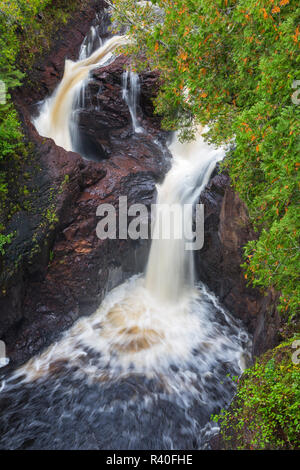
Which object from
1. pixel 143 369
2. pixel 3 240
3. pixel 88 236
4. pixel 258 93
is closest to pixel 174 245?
pixel 88 236

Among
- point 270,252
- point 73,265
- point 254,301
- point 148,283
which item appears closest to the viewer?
point 270,252

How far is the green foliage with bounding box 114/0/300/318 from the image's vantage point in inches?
109

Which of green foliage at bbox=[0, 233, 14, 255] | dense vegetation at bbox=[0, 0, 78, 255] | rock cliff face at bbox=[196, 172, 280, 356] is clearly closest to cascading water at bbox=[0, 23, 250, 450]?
rock cliff face at bbox=[196, 172, 280, 356]

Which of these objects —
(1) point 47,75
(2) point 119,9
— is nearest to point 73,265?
(2) point 119,9

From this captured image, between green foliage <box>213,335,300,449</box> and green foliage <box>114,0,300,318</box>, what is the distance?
2.86ft

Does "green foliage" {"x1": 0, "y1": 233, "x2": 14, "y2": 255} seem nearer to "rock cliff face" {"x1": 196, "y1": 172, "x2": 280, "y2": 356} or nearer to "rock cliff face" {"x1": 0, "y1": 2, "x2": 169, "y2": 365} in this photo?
"rock cliff face" {"x1": 0, "y1": 2, "x2": 169, "y2": 365}

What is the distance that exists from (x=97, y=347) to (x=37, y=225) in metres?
3.71

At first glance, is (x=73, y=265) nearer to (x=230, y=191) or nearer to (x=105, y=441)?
(x=105, y=441)

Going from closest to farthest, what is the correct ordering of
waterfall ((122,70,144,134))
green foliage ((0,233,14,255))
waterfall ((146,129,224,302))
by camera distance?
1. green foliage ((0,233,14,255))
2. waterfall ((146,129,224,302))
3. waterfall ((122,70,144,134))

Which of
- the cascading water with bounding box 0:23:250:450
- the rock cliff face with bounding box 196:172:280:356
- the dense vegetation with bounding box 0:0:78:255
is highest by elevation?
the dense vegetation with bounding box 0:0:78:255

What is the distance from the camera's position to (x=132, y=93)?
36.1 ft

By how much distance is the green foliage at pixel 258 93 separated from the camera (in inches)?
109

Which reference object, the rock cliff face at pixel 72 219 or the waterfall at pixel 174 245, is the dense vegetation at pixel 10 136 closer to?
the rock cliff face at pixel 72 219

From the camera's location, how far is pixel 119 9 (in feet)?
22.7
